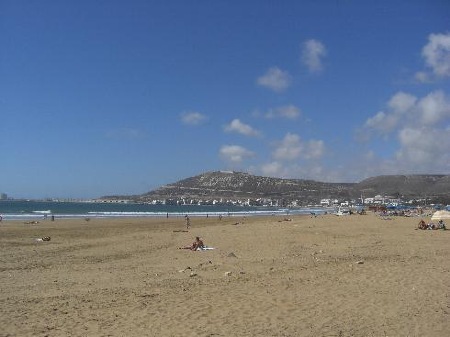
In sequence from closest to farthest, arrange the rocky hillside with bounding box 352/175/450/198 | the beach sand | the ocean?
the beach sand → the ocean → the rocky hillside with bounding box 352/175/450/198

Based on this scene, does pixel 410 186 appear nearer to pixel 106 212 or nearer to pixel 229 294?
pixel 106 212

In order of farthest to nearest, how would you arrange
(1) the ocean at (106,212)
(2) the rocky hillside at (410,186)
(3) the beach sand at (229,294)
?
(2) the rocky hillside at (410,186)
(1) the ocean at (106,212)
(3) the beach sand at (229,294)

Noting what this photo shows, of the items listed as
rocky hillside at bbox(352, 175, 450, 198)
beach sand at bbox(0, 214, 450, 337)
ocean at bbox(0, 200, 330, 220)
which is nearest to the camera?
beach sand at bbox(0, 214, 450, 337)

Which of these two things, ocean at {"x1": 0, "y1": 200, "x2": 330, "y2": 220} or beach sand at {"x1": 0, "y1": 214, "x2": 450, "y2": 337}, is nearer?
beach sand at {"x1": 0, "y1": 214, "x2": 450, "y2": 337}

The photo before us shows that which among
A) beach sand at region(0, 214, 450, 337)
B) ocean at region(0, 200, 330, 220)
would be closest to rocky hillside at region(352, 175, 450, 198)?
ocean at region(0, 200, 330, 220)

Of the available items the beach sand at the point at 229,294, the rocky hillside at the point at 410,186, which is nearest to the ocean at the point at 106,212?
the beach sand at the point at 229,294

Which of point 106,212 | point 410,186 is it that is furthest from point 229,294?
point 410,186

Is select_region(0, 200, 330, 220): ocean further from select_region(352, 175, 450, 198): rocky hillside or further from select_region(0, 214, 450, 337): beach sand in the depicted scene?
select_region(352, 175, 450, 198): rocky hillside

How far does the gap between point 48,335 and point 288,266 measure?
8.13 meters

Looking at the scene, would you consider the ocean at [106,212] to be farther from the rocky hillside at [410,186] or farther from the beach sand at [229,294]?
the rocky hillside at [410,186]

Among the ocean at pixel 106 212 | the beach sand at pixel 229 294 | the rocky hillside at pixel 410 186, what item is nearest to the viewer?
the beach sand at pixel 229 294

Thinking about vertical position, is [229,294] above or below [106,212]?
above

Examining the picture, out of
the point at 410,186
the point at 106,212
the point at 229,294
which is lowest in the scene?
the point at 106,212

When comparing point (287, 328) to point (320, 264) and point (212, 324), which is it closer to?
point (212, 324)
